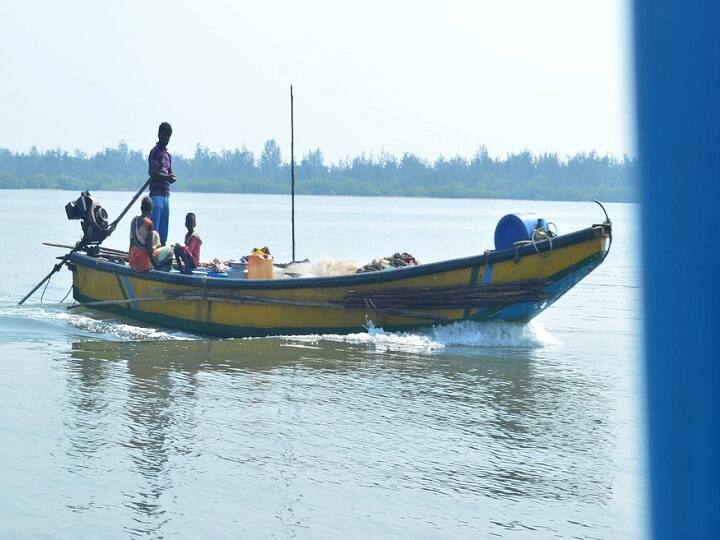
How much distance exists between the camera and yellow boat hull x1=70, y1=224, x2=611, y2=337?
1197cm

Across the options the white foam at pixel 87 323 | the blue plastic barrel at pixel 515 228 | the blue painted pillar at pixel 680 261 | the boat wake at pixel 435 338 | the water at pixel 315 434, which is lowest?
the water at pixel 315 434

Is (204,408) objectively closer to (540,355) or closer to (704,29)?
(540,355)

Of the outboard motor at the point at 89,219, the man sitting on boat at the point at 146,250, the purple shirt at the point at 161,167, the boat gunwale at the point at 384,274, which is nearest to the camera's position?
the boat gunwale at the point at 384,274

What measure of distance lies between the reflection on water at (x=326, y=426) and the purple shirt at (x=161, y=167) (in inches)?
92.8

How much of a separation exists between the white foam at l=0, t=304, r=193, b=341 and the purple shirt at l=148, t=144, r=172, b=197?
1.95 m

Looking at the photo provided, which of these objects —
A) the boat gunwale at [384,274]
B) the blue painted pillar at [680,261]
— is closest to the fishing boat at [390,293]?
the boat gunwale at [384,274]

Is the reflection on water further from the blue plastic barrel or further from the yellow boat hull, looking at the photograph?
the blue plastic barrel

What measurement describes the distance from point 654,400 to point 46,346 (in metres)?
13.6

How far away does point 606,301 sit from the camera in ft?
71.9

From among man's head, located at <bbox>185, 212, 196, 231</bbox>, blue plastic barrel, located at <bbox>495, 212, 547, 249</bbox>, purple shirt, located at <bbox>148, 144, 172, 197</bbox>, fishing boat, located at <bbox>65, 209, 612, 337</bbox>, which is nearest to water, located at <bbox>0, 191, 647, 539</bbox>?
fishing boat, located at <bbox>65, 209, 612, 337</bbox>

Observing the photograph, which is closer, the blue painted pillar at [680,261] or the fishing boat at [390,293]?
the blue painted pillar at [680,261]

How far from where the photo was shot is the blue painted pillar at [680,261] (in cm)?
61

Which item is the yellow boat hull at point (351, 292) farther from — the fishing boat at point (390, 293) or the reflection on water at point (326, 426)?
the reflection on water at point (326, 426)

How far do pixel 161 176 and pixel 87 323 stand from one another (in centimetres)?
287
